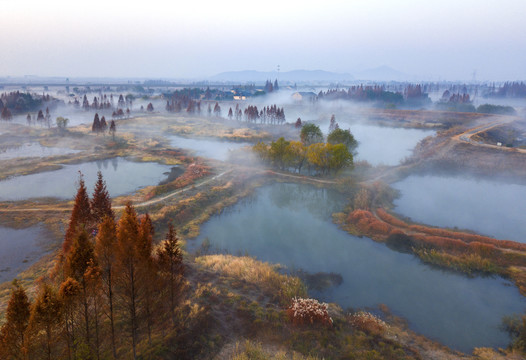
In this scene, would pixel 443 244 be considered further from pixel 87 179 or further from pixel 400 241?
pixel 87 179

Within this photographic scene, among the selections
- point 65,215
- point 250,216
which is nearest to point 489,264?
point 250,216

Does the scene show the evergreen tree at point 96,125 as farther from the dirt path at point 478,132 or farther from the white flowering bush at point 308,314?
the dirt path at point 478,132

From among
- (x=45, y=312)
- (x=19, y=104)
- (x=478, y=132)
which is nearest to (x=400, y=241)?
(x=45, y=312)

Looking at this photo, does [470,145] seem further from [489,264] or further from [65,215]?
[65,215]

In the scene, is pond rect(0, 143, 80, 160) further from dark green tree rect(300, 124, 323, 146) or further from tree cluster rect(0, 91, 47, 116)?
tree cluster rect(0, 91, 47, 116)

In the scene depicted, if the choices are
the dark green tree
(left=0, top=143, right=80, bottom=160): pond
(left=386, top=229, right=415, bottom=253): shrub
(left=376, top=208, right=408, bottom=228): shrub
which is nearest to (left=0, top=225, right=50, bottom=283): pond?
(left=386, top=229, right=415, bottom=253): shrub

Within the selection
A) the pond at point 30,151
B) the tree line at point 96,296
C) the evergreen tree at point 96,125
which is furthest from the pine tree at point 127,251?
the evergreen tree at point 96,125
